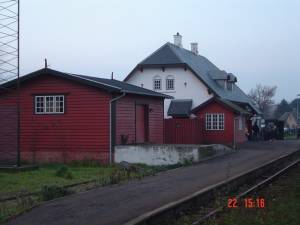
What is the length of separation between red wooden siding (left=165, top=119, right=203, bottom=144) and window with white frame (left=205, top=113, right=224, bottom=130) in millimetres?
3866

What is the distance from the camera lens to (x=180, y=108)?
4803 cm

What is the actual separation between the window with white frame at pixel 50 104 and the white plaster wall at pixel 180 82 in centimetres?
2186

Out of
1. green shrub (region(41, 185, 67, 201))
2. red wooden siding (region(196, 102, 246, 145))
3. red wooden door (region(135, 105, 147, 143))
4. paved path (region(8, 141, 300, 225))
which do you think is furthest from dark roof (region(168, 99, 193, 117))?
green shrub (region(41, 185, 67, 201))

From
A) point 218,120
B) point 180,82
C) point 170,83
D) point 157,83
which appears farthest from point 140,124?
point 157,83

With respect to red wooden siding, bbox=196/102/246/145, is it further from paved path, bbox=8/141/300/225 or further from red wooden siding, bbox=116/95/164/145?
paved path, bbox=8/141/300/225

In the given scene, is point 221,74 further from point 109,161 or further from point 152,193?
point 152,193

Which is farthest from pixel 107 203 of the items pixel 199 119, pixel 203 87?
pixel 203 87

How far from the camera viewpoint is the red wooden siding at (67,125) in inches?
1054

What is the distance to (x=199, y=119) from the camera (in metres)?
40.0

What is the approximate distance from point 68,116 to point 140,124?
4.40m

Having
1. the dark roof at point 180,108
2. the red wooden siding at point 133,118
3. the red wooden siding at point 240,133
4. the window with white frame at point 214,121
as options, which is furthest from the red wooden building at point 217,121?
the red wooden siding at point 133,118

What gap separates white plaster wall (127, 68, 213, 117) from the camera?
159ft

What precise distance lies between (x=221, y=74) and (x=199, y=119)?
45.9ft

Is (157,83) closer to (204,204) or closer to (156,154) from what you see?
(156,154)
